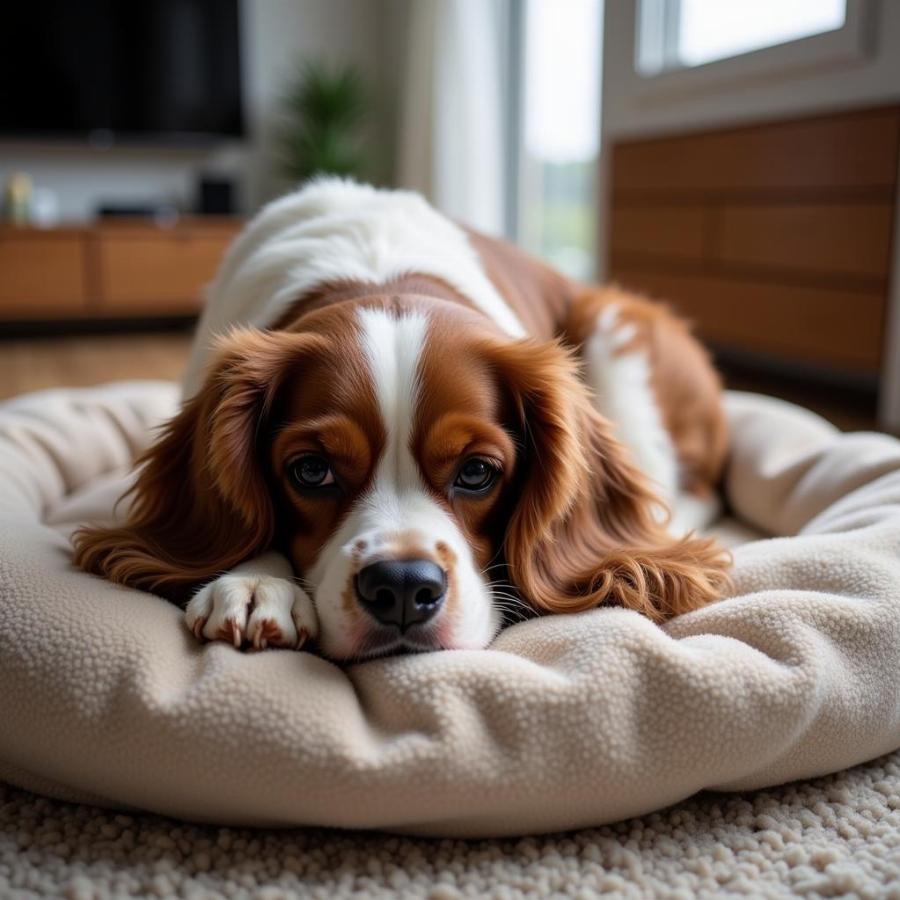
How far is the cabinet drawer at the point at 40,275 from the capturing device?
22.7 feet

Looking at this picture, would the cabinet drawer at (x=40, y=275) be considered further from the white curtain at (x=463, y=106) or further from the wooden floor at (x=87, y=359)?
the white curtain at (x=463, y=106)

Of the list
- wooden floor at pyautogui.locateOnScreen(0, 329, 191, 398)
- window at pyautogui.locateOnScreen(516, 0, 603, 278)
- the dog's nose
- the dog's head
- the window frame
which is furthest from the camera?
window at pyautogui.locateOnScreen(516, 0, 603, 278)

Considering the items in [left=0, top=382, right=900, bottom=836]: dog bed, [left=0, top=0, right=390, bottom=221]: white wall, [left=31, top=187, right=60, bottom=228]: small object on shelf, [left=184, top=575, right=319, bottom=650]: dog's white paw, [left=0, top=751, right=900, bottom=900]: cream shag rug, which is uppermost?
[left=0, top=0, right=390, bottom=221]: white wall

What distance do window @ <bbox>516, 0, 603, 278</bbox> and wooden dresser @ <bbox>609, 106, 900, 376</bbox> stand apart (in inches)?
30.1

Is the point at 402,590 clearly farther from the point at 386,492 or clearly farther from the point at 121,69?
the point at 121,69

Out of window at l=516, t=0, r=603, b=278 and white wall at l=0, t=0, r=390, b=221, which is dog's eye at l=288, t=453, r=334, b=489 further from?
white wall at l=0, t=0, r=390, b=221

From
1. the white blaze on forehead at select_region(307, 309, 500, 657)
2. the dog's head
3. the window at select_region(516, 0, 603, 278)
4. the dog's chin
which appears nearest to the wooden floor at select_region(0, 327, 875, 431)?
the window at select_region(516, 0, 603, 278)

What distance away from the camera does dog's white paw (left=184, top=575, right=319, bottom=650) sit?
4.48 ft

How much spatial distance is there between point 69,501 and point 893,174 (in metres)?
3.19

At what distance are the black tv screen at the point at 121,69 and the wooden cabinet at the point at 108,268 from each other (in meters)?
0.90

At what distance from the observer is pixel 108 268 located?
7.27 meters

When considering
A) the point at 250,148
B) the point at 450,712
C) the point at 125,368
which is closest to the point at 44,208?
the point at 250,148

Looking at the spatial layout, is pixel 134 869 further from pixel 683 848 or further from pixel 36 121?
pixel 36 121

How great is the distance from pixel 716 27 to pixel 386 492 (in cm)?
472
